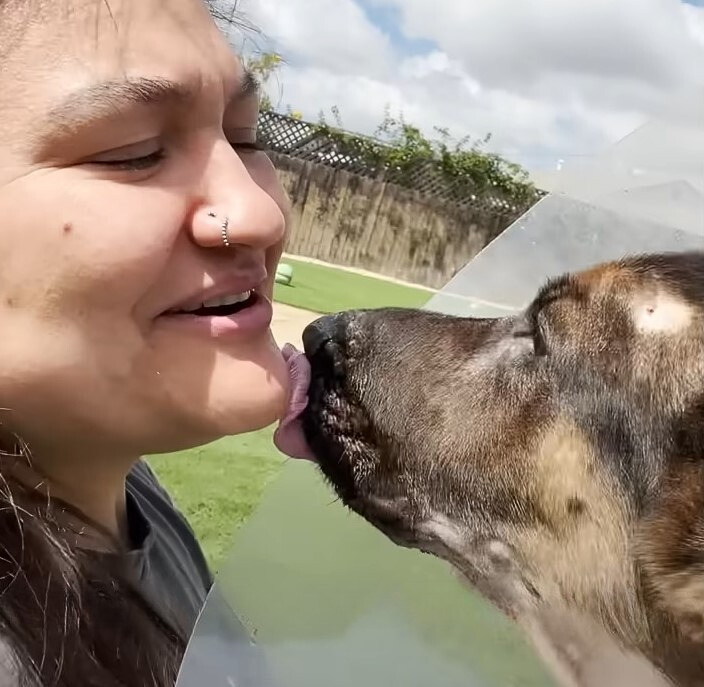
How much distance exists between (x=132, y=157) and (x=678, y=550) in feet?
4.02

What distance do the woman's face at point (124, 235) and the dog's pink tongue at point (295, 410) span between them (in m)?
0.38

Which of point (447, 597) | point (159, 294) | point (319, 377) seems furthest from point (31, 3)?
point (447, 597)

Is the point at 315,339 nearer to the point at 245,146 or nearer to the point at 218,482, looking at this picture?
the point at 245,146

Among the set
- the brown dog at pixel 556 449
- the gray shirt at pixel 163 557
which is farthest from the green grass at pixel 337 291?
the brown dog at pixel 556 449

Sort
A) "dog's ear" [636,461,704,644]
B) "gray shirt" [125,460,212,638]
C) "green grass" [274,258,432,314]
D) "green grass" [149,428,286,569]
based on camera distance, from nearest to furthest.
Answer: "dog's ear" [636,461,704,644]
"gray shirt" [125,460,212,638]
"green grass" [149,428,286,569]
"green grass" [274,258,432,314]

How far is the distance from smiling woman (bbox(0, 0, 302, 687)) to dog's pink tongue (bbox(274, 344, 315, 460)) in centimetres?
33

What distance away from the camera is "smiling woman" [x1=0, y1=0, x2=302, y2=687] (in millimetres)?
1429

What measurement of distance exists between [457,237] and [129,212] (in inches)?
543

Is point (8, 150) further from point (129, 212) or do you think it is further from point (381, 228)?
point (381, 228)

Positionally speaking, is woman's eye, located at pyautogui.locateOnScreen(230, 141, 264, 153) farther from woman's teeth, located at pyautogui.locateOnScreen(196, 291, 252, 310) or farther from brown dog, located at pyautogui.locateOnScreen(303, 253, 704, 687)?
brown dog, located at pyautogui.locateOnScreen(303, 253, 704, 687)

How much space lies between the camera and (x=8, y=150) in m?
1.43

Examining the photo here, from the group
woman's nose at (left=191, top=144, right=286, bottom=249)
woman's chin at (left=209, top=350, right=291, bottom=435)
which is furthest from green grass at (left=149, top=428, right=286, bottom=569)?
woman's nose at (left=191, top=144, right=286, bottom=249)

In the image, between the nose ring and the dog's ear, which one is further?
the dog's ear

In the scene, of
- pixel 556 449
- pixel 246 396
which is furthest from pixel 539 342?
pixel 246 396
